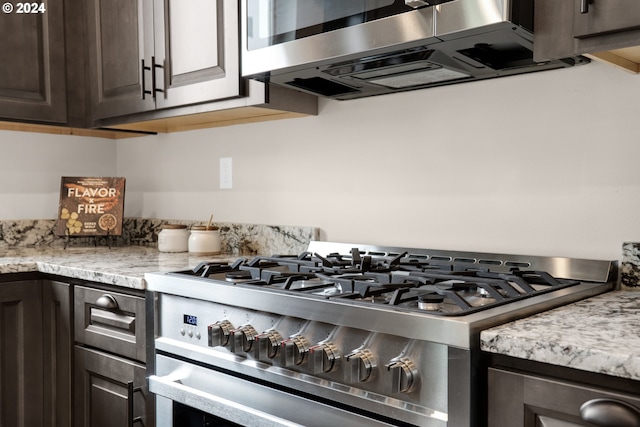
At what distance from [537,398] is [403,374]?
219mm

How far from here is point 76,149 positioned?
2.71 meters

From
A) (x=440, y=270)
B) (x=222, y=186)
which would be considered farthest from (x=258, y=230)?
(x=440, y=270)

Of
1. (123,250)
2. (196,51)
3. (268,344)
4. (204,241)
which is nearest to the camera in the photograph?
(268,344)

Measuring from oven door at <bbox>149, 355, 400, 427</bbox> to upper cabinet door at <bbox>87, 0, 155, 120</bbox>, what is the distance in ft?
3.19

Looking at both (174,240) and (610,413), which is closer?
(610,413)

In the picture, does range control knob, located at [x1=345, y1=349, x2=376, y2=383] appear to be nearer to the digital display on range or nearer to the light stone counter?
the digital display on range

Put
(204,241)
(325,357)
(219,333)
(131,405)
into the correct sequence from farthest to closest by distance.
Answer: (204,241), (131,405), (219,333), (325,357)

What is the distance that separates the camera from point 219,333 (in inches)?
52.4

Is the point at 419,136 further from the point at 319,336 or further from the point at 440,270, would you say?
the point at 319,336

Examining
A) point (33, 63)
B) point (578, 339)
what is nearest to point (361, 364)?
point (578, 339)

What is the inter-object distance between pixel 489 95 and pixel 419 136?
236mm

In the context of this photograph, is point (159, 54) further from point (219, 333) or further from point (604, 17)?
point (604, 17)

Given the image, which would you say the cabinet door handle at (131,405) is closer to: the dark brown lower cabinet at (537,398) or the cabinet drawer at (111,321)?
the cabinet drawer at (111,321)

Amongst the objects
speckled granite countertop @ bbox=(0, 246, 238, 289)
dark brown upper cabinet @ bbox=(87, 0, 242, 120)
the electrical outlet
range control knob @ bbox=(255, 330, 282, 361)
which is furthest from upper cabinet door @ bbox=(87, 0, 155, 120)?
range control knob @ bbox=(255, 330, 282, 361)
